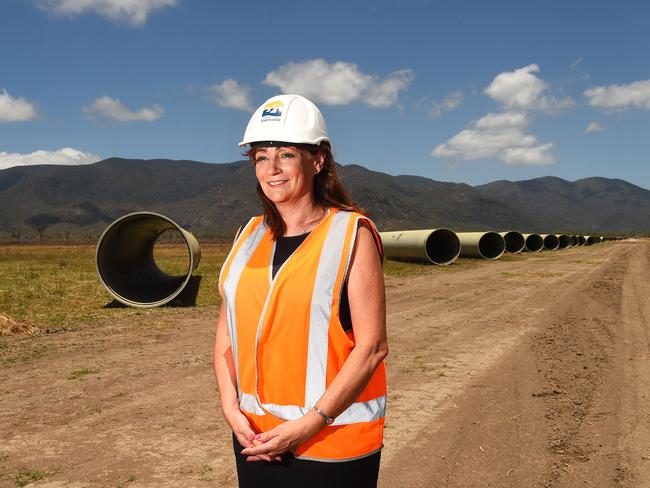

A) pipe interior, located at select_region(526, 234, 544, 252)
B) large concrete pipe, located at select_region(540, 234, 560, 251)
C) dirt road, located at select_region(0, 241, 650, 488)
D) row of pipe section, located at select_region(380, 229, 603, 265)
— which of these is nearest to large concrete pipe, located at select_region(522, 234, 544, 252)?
pipe interior, located at select_region(526, 234, 544, 252)

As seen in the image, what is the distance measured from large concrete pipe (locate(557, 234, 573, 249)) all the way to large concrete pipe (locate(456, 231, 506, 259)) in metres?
23.5

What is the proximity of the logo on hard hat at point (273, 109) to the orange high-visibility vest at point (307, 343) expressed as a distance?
0.43 m

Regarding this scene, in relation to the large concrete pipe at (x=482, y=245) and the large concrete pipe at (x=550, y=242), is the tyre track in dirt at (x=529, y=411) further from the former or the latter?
the large concrete pipe at (x=550, y=242)

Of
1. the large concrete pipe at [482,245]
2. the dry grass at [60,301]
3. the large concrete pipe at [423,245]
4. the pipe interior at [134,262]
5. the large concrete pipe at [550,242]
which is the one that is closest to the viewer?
the dry grass at [60,301]

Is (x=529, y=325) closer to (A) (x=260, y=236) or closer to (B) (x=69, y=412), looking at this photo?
(B) (x=69, y=412)

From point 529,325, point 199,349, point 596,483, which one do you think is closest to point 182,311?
point 199,349

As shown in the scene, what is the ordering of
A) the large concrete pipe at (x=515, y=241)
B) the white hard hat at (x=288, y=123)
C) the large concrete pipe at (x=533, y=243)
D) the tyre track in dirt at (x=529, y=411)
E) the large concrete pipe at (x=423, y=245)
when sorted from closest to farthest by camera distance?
1. the white hard hat at (x=288, y=123)
2. the tyre track in dirt at (x=529, y=411)
3. the large concrete pipe at (x=423, y=245)
4. the large concrete pipe at (x=515, y=241)
5. the large concrete pipe at (x=533, y=243)

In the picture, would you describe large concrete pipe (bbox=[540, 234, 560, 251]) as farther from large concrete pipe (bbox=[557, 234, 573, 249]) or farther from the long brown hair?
the long brown hair

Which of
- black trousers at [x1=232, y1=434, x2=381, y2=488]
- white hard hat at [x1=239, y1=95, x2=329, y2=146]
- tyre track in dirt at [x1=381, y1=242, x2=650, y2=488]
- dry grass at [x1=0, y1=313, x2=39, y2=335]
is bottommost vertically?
tyre track in dirt at [x1=381, y1=242, x2=650, y2=488]

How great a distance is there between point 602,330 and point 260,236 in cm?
1006

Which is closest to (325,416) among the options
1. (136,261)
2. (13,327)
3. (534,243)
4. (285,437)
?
(285,437)

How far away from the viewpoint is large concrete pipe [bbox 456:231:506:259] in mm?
30656

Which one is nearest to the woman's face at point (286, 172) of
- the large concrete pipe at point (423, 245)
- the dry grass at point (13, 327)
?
the dry grass at point (13, 327)

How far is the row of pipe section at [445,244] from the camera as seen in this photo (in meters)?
25.5
